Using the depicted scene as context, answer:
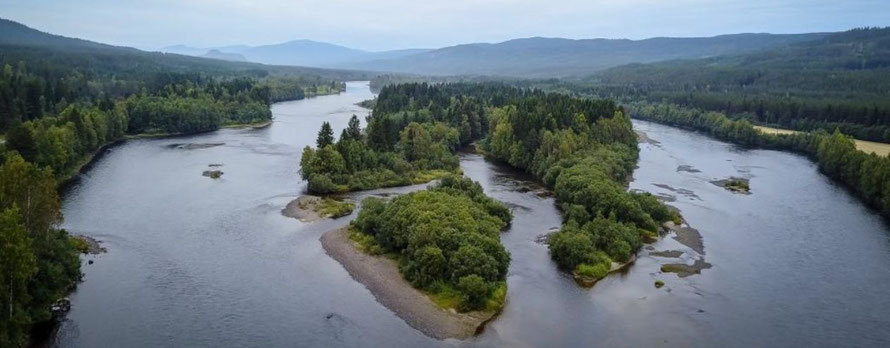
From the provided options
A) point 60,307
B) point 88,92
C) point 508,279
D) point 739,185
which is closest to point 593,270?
point 508,279

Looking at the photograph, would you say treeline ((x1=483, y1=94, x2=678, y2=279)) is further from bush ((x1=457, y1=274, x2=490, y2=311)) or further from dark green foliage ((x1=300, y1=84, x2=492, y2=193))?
bush ((x1=457, y1=274, x2=490, y2=311))

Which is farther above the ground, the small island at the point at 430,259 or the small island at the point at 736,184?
the small island at the point at 430,259

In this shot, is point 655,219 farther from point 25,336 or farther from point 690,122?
point 690,122

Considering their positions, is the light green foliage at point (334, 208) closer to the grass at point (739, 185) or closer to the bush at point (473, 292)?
the bush at point (473, 292)

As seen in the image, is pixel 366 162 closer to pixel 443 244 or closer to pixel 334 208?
pixel 334 208

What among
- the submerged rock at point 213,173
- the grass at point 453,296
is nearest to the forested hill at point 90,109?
the submerged rock at point 213,173

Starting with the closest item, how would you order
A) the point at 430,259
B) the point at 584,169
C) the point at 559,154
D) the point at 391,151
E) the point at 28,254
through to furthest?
the point at 28,254, the point at 430,259, the point at 584,169, the point at 559,154, the point at 391,151

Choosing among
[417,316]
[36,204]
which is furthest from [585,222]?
[36,204]
